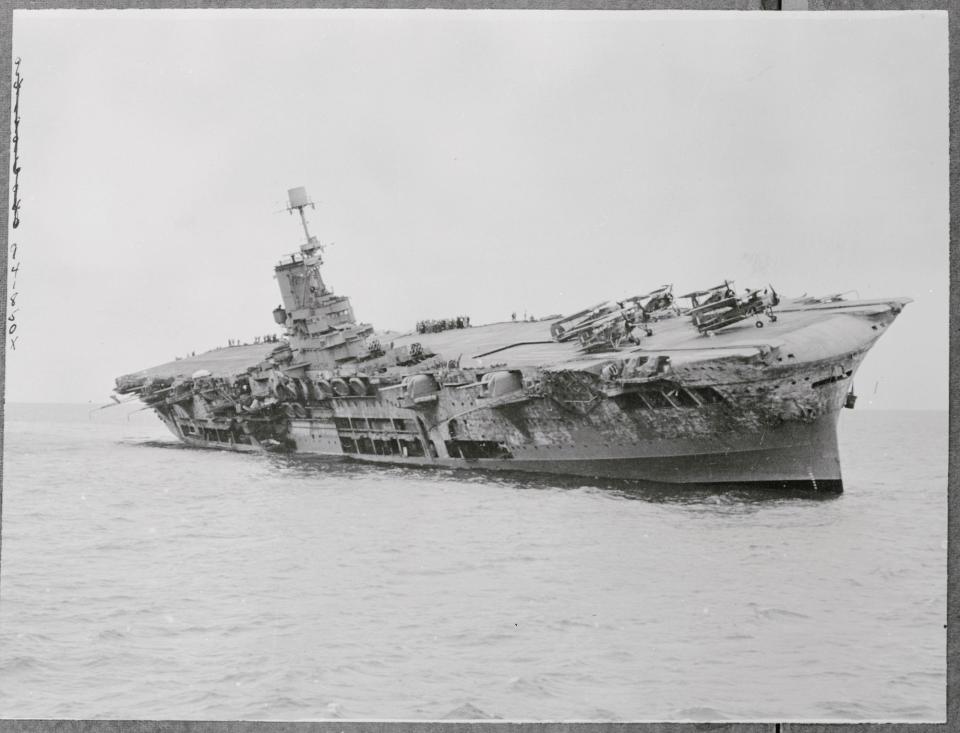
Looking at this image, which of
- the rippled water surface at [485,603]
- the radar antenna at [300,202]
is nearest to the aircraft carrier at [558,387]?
the radar antenna at [300,202]

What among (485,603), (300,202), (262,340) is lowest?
(485,603)

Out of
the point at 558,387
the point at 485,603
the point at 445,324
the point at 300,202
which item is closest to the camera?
the point at 485,603

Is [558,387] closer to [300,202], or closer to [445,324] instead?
[445,324]

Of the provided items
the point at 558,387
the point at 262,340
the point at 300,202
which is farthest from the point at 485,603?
the point at 300,202

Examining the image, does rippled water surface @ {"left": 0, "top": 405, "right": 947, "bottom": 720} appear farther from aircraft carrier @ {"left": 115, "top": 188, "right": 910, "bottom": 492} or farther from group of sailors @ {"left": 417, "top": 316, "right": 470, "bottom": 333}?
group of sailors @ {"left": 417, "top": 316, "right": 470, "bottom": 333}

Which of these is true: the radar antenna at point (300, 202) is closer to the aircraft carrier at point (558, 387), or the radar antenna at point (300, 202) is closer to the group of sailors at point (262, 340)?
the aircraft carrier at point (558, 387)

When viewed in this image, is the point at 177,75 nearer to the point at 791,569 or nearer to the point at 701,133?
the point at 701,133

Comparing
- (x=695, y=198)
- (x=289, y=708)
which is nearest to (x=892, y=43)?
(x=695, y=198)
